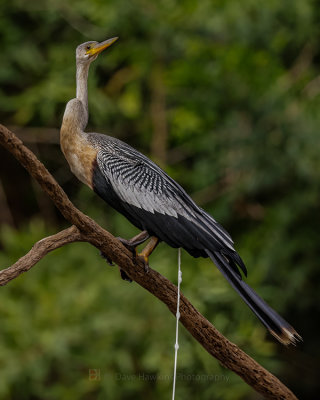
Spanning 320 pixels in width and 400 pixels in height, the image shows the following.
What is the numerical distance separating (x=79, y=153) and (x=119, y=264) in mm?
285

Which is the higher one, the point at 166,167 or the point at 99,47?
the point at 99,47

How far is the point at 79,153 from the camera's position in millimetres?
1639

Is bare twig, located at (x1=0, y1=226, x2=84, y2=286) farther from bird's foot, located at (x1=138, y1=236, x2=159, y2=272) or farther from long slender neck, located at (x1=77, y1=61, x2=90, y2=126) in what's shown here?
long slender neck, located at (x1=77, y1=61, x2=90, y2=126)

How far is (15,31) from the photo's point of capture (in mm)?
4473

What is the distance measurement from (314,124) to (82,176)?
9.32 ft

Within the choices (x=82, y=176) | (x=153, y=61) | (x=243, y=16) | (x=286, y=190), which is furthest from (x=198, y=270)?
(x=82, y=176)

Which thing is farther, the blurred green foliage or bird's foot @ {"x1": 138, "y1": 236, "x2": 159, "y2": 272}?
the blurred green foliage

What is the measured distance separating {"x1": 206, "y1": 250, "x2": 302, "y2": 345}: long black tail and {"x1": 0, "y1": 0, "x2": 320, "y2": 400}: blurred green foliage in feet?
5.56

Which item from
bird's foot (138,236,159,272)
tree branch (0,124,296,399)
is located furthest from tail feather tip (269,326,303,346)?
bird's foot (138,236,159,272)

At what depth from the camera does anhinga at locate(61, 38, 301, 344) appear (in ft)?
5.32

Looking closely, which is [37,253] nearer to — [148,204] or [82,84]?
[148,204]

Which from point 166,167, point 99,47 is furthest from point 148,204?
point 166,167

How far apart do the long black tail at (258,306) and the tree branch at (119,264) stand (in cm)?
16

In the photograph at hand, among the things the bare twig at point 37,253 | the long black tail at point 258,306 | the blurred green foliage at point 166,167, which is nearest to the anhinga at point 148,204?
the long black tail at point 258,306
